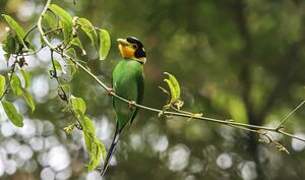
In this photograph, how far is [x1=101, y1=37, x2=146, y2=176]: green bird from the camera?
2.38 m

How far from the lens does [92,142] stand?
168 centimetres

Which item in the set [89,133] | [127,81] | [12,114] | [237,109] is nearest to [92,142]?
[89,133]

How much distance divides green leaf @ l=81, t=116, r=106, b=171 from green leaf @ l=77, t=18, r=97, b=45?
0.18m

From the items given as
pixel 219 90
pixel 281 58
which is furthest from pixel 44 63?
pixel 281 58

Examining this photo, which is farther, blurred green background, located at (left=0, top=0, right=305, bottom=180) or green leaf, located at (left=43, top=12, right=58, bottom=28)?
blurred green background, located at (left=0, top=0, right=305, bottom=180)

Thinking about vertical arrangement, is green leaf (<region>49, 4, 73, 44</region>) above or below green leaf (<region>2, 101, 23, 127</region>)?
above

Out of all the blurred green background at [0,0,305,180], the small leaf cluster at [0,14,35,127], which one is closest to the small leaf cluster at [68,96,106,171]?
the small leaf cluster at [0,14,35,127]

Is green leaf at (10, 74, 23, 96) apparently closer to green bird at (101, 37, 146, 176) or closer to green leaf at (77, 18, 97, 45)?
green leaf at (77, 18, 97, 45)

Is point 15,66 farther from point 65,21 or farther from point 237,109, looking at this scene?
point 237,109

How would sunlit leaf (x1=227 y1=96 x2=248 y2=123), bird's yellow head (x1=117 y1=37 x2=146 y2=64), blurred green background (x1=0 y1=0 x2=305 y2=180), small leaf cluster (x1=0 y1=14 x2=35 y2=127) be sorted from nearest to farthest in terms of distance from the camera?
1. small leaf cluster (x1=0 y1=14 x2=35 y2=127)
2. bird's yellow head (x1=117 y1=37 x2=146 y2=64)
3. blurred green background (x1=0 y1=0 x2=305 y2=180)
4. sunlit leaf (x1=227 y1=96 x2=248 y2=123)

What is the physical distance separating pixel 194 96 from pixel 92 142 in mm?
3391

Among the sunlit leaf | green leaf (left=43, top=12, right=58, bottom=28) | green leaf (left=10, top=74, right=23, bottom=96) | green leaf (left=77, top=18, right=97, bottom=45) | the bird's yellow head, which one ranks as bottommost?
green leaf (left=10, top=74, right=23, bottom=96)

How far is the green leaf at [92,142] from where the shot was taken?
1651mm

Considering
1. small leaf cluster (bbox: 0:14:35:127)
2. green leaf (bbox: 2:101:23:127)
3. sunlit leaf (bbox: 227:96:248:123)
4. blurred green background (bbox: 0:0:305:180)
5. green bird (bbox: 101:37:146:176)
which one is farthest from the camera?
sunlit leaf (bbox: 227:96:248:123)
